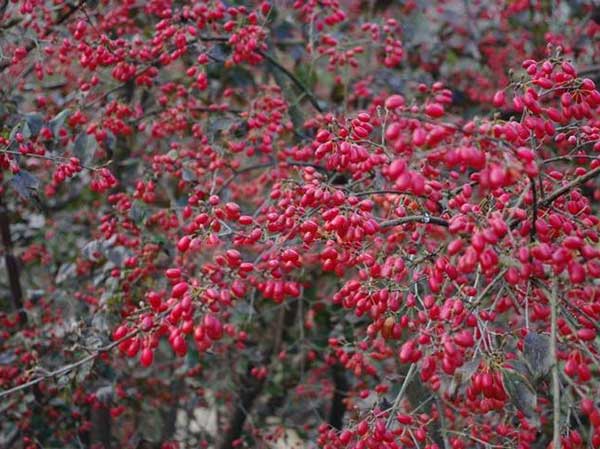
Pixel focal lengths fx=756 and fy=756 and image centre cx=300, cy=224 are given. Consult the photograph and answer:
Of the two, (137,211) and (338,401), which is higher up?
(137,211)

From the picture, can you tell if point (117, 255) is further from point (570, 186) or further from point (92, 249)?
→ point (570, 186)

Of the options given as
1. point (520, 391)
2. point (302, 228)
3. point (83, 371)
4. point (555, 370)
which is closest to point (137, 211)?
point (83, 371)

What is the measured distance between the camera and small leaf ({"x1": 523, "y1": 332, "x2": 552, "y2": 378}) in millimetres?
1855

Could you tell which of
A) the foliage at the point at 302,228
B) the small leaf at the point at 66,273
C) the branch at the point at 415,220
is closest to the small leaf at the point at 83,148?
the foliage at the point at 302,228

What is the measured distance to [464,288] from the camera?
6.87 feet

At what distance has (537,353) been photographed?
1889 mm

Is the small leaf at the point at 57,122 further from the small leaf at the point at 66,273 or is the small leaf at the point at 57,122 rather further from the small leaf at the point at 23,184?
the small leaf at the point at 66,273

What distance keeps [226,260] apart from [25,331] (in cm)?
159

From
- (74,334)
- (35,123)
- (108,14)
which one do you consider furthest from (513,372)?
(108,14)

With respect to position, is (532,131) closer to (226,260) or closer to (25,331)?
(226,260)

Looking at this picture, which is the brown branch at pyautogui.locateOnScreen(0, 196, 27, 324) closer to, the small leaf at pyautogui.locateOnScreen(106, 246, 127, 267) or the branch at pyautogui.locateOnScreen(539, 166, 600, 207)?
the small leaf at pyautogui.locateOnScreen(106, 246, 127, 267)

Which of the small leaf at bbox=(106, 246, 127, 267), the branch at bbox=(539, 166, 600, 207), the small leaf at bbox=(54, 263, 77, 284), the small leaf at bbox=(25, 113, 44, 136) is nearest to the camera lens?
the branch at bbox=(539, 166, 600, 207)

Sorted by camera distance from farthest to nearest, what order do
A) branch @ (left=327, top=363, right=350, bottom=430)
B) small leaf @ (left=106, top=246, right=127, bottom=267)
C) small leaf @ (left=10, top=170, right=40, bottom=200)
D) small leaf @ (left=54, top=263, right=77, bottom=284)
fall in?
branch @ (left=327, top=363, right=350, bottom=430), small leaf @ (left=54, top=263, right=77, bottom=284), small leaf @ (left=106, top=246, right=127, bottom=267), small leaf @ (left=10, top=170, right=40, bottom=200)

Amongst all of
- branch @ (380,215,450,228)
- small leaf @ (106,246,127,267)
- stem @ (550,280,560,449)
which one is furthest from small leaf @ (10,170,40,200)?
stem @ (550,280,560,449)
